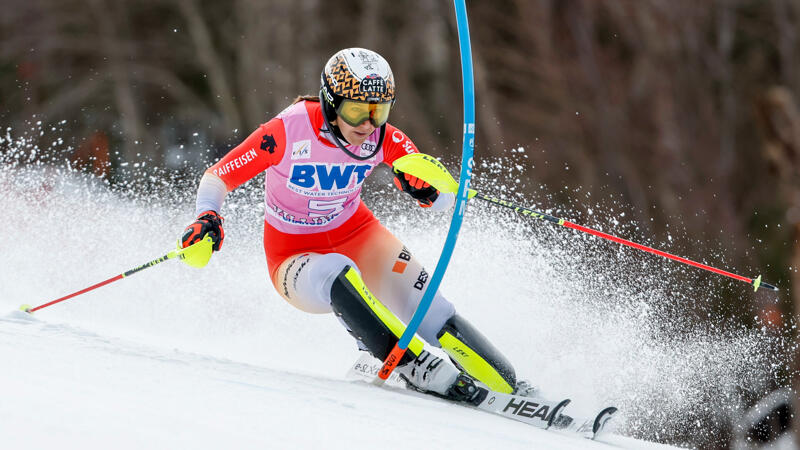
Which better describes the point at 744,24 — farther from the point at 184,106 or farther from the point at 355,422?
the point at 355,422

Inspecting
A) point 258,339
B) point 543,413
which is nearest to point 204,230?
point 543,413

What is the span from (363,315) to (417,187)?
68 cm

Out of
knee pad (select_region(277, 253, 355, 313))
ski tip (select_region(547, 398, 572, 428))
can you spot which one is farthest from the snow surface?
knee pad (select_region(277, 253, 355, 313))

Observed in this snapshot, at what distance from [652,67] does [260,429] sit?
55.0 feet

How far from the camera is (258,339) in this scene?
5.29 metres

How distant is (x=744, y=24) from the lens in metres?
17.8

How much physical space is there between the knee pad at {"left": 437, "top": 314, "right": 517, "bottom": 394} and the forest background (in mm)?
8982

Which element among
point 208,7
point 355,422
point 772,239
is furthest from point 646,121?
point 355,422

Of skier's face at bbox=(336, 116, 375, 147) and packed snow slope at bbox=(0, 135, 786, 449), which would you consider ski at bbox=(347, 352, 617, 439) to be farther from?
skier's face at bbox=(336, 116, 375, 147)

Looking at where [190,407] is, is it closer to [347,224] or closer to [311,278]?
[311,278]

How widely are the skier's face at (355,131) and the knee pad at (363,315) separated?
1.89ft

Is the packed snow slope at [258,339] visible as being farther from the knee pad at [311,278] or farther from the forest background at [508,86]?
the forest background at [508,86]

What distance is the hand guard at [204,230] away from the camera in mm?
3303

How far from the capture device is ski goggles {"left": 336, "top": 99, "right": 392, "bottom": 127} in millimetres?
3559
